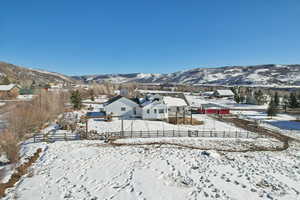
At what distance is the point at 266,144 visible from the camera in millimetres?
20422

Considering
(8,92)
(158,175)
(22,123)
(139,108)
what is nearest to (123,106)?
(139,108)

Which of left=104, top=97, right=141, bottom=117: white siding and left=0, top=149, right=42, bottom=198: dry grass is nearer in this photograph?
left=0, top=149, right=42, bottom=198: dry grass

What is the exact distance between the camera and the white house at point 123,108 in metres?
35.9

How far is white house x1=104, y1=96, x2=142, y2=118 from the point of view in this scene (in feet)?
118

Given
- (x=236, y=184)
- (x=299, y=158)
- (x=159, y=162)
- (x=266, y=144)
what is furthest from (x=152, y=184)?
(x=266, y=144)

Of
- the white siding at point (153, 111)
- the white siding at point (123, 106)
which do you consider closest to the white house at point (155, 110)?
the white siding at point (153, 111)

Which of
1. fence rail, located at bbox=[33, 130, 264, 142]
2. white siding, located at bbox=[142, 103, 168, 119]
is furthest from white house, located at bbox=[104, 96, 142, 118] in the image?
fence rail, located at bbox=[33, 130, 264, 142]

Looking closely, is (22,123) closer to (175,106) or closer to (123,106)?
(123,106)

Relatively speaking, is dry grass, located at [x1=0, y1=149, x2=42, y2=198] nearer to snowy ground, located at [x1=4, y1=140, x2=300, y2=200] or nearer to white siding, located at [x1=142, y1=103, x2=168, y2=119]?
snowy ground, located at [x1=4, y1=140, x2=300, y2=200]

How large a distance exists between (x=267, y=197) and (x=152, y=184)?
22.2ft

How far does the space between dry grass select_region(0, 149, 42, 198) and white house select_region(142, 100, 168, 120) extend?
20961 millimetres

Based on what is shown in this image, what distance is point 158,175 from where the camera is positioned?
38.6 feet

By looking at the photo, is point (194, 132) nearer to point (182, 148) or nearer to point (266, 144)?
point (182, 148)

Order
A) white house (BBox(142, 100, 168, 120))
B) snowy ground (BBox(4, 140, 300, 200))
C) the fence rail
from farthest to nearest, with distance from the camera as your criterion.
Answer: white house (BBox(142, 100, 168, 120)) < the fence rail < snowy ground (BBox(4, 140, 300, 200))
